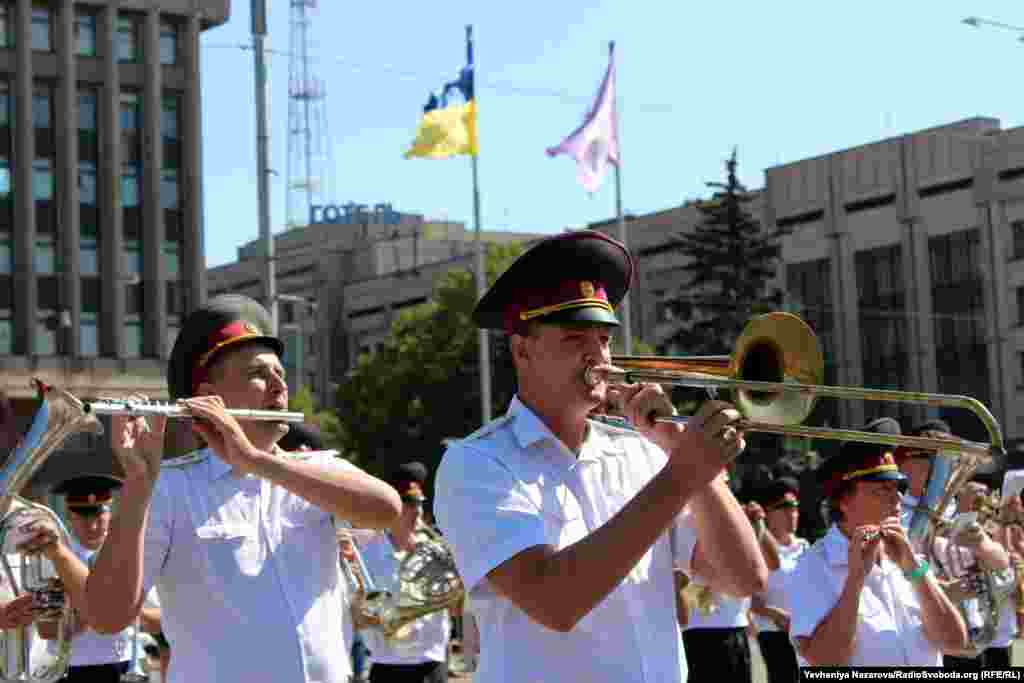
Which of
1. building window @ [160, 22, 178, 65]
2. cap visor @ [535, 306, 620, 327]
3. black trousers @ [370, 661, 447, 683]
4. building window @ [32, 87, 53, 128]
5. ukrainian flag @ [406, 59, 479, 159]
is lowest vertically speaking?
black trousers @ [370, 661, 447, 683]

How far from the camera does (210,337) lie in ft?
19.5

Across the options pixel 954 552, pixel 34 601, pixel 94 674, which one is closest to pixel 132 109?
pixel 94 674

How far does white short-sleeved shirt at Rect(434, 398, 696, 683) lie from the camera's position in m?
4.40

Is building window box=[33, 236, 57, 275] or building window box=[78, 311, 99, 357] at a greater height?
building window box=[33, 236, 57, 275]

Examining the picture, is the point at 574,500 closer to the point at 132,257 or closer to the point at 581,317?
the point at 581,317

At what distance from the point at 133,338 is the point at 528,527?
56.9m

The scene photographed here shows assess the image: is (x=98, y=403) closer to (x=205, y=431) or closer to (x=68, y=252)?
(x=205, y=431)

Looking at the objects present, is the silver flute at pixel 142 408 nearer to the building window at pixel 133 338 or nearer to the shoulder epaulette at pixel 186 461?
the shoulder epaulette at pixel 186 461

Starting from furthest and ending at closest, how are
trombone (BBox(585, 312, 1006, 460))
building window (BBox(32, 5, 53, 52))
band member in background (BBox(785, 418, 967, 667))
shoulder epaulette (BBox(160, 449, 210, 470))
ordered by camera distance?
building window (BBox(32, 5, 53, 52))
band member in background (BBox(785, 418, 967, 667))
shoulder epaulette (BBox(160, 449, 210, 470))
trombone (BBox(585, 312, 1006, 460))

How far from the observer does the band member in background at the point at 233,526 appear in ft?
17.9

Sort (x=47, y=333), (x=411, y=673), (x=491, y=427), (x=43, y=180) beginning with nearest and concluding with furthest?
(x=491, y=427)
(x=411, y=673)
(x=47, y=333)
(x=43, y=180)

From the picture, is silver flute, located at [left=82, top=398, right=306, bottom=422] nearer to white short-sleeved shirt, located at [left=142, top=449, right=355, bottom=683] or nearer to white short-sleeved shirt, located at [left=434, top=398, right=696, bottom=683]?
white short-sleeved shirt, located at [left=142, top=449, right=355, bottom=683]

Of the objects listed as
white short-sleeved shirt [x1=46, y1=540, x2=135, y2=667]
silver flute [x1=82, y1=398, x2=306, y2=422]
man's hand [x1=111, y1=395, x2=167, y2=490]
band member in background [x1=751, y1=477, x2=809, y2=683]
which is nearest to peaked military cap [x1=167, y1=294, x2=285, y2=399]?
silver flute [x1=82, y1=398, x2=306, y2=422]

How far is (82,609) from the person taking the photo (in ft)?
18.2
